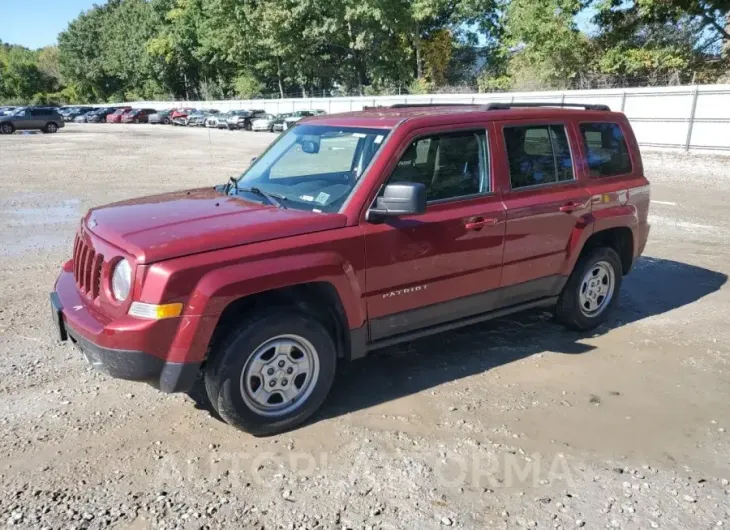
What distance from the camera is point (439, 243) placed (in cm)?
414

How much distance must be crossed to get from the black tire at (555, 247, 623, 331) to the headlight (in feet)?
11.6

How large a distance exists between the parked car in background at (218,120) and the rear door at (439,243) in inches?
1865

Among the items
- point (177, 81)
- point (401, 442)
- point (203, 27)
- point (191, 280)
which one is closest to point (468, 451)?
point (401, 442)

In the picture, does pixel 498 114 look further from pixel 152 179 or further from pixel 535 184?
pixel 152 179

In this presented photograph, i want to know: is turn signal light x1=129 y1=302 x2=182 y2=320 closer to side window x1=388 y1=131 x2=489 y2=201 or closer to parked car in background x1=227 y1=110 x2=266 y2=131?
side window x1=388 y1=131 x2=489 y2=201

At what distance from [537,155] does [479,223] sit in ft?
3.02

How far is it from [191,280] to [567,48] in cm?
3753

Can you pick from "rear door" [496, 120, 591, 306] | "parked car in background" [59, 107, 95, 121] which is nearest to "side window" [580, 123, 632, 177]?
"rear door" [496, 120, 591, 306]

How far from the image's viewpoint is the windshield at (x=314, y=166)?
13.1ft

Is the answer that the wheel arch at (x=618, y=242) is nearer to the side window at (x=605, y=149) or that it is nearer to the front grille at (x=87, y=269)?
the side window at (x=605, y=149)

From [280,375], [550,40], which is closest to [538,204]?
[280,375]

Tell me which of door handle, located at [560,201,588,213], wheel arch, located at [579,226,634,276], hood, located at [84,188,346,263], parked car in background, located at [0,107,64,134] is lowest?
parked car in background, located at [0,107,64,134]

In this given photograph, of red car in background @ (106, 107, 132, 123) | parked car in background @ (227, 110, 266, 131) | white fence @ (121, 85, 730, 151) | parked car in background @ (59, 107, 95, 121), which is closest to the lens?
white fence @ (121, 85, 730, 151)

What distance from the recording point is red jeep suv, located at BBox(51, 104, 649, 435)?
3324 millimetres
